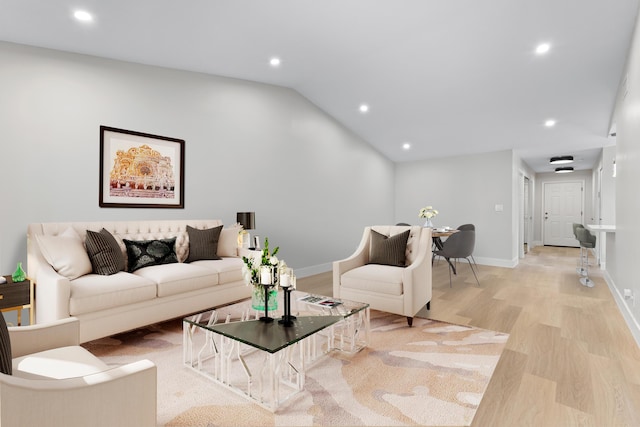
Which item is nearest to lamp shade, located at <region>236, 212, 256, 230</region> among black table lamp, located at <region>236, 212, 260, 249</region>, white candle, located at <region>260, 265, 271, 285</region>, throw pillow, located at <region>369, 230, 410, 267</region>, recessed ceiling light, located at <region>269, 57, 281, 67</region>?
black table lamp, located at <region>236, 212, 260, 249</region>

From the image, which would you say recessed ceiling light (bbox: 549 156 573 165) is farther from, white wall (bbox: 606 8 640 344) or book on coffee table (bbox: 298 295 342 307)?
book on coffee table (bbox: 298 295 342 307)

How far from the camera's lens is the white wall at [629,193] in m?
2.71

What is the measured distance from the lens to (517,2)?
279cm

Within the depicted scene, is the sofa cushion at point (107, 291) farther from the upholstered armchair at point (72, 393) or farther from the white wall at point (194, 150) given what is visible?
the upholstered armchair at point (72, 393)

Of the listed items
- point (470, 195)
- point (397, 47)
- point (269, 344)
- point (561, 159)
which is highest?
point (397, 47)

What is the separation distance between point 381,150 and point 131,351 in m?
5.88

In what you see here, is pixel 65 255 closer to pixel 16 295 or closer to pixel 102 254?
pixel 102 254

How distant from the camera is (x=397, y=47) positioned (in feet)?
11.8

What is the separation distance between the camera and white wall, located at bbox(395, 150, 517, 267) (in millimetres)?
6324

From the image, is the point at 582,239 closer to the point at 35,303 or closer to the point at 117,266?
the point at 117,266

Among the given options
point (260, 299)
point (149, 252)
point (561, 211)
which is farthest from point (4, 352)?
point (561, 211)

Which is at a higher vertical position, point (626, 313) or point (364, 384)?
point (626, 313)

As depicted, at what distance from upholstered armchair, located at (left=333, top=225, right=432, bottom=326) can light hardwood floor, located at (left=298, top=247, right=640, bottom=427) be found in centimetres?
50

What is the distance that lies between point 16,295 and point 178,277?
1.14 m
